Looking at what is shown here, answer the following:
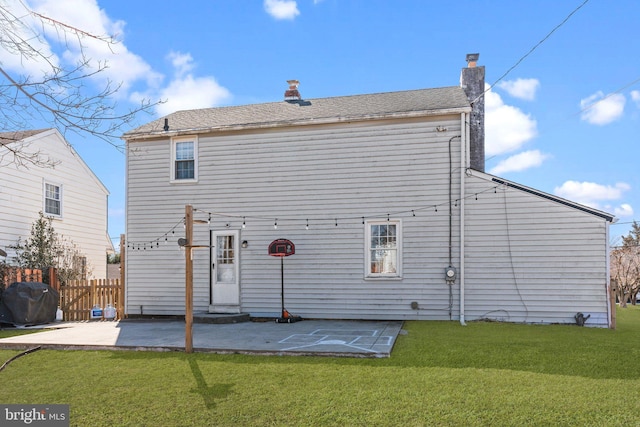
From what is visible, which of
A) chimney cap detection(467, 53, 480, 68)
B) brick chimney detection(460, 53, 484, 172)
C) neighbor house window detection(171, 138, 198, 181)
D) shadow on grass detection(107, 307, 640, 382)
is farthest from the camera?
chimney cap detection(467, 53, 480, 68)

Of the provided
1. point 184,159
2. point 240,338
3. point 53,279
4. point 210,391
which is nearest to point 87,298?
point 53,279

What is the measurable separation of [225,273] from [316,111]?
485 centimetres

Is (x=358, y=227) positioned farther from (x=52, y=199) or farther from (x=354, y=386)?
(x=52, y=199)

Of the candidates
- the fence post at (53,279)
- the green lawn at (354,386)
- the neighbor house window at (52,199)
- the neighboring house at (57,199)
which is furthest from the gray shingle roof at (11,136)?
the fence post at (53,279)

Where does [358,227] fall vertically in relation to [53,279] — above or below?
above

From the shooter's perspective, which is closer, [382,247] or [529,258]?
[529,258]

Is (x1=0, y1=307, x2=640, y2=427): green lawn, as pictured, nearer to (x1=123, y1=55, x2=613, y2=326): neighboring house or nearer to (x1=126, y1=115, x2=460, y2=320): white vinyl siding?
(x1=123, y1=55, x2=613, y2=326): neighboring house

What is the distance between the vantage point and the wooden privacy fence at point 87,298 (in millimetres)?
12453

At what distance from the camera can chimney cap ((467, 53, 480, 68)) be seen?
13.6m

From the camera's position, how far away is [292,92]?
13961 mm

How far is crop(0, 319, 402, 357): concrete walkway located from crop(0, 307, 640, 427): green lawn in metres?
0.31

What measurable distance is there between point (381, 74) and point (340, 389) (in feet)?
27.9

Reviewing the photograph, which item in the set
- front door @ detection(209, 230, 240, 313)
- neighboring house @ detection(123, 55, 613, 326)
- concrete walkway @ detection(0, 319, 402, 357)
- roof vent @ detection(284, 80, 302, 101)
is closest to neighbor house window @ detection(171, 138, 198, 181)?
neighboring house @ detection(123, 55, 613, 326)

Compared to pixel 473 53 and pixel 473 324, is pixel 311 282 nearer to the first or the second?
pixel 473 324
